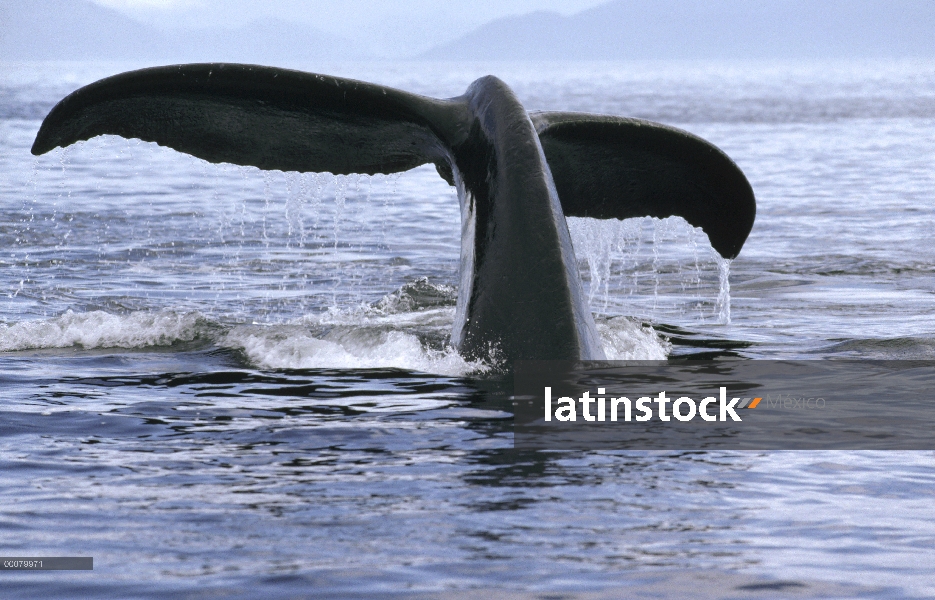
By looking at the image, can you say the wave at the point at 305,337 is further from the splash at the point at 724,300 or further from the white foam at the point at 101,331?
the splash at the point at 724,300

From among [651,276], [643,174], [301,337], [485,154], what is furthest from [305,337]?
[651,276]

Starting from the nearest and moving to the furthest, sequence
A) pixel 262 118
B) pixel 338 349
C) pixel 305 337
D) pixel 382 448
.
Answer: pixel 382 448, pixel 262 118, pixel 338 349, pixel 305 337

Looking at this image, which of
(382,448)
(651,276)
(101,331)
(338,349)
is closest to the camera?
(382,448)

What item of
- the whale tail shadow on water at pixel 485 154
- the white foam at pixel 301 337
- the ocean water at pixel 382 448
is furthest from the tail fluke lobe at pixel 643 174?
the white foam at pixel 301 337

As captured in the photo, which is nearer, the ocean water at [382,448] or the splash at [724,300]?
the ocean water at [382,448]

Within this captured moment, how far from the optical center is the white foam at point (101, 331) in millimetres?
9508

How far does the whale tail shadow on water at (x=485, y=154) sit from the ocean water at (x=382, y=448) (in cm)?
48

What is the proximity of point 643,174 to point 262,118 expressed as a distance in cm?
236

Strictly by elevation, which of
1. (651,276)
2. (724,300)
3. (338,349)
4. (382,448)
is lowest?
(382,448)

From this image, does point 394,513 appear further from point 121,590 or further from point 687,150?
point 687,150

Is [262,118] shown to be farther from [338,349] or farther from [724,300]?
[724,300]

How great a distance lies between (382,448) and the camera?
6.31 meters

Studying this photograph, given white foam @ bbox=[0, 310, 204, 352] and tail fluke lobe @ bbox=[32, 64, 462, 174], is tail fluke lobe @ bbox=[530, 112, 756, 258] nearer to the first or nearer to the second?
tail fluke lobe @ bbox=[32, 64, 462, 174]

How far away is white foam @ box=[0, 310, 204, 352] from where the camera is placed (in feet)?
31.2
